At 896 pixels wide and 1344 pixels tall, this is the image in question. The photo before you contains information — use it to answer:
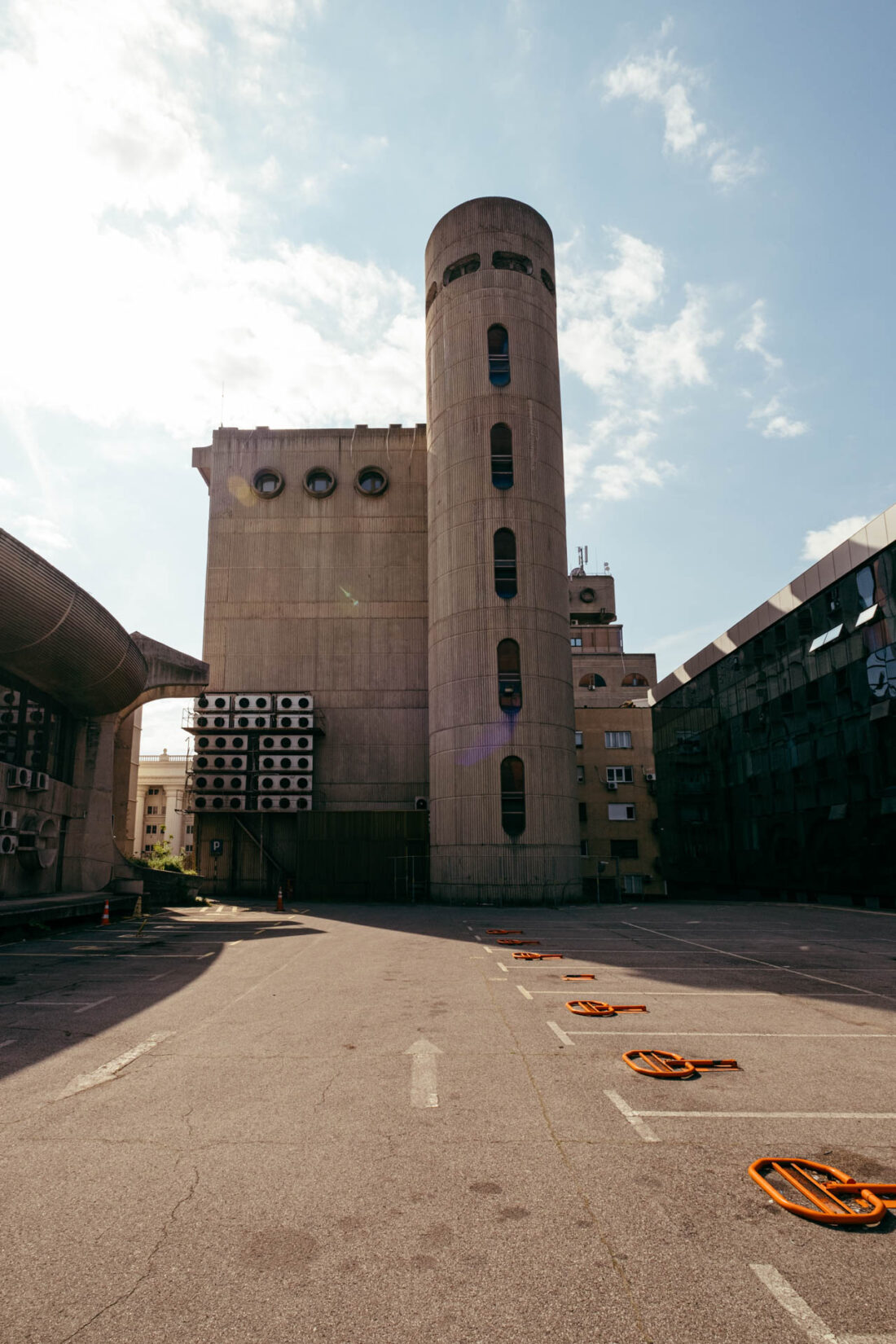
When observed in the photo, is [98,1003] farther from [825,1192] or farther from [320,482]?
[320,482]

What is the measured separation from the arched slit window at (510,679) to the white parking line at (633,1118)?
3323 cm

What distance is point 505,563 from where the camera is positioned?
4209 centimetres

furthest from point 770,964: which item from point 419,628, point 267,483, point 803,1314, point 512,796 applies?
point 267,483

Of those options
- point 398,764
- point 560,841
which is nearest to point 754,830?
point 560,841

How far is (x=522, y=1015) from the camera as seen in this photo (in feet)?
35.4

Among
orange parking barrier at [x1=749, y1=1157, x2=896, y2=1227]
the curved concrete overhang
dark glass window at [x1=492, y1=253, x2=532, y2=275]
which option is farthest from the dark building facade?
orange parking barrier at [x1=749, y1=1157, x2=896, y2=1227]

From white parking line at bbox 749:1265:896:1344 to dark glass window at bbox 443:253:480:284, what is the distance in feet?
156

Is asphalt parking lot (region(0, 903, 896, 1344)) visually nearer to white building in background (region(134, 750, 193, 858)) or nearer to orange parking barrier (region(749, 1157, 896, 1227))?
orange parking barrier (region(749, 1157, 896, 1227))

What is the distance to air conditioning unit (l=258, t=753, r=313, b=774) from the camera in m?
45.2

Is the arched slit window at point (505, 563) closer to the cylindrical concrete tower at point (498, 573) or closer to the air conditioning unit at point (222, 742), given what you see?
the cylindrical concrete tower at point (498, 573)

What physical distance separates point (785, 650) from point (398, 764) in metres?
21.6

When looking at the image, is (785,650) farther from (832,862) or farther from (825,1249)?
(825,1249)

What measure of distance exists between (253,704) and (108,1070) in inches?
1519

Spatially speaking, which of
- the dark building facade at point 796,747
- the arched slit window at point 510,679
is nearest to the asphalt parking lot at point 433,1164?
the dark building facade at point 796,747
